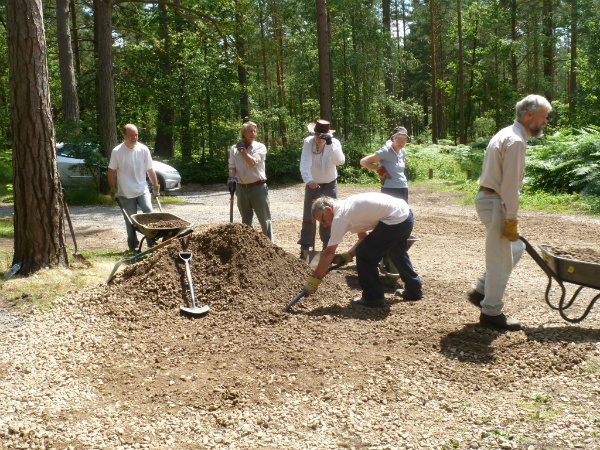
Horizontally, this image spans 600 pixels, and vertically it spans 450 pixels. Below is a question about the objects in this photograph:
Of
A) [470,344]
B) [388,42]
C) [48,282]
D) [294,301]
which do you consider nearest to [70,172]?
[48,282]

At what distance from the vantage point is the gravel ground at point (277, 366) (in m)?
3.26

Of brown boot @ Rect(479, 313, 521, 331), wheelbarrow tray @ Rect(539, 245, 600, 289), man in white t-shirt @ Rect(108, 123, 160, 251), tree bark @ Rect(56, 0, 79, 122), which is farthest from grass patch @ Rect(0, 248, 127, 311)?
tree bark @ Rect(56, 0, 79, 122)

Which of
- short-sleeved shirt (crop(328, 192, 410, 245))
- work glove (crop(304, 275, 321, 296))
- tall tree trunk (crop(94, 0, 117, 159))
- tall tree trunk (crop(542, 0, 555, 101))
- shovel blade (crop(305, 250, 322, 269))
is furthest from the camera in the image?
tall tree trunk (crop(542, 0, 555, 101))

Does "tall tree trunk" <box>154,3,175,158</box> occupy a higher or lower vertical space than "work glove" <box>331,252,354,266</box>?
higher

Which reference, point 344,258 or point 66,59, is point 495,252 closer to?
point 344,258

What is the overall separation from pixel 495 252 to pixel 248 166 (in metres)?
3.69

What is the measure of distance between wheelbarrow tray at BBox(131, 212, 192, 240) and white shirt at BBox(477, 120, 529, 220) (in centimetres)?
386

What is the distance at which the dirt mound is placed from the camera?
211 inches

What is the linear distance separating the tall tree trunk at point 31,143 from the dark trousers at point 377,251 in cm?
371

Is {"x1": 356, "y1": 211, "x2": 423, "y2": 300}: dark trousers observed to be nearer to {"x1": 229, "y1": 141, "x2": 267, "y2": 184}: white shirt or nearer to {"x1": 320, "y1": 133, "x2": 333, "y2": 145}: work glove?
{"x1": 320, "y1": 133, "x2": 333, "y2": 145}: work glove

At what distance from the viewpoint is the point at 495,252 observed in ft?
14.4

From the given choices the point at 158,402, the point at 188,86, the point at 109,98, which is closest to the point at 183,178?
the point at 188,86

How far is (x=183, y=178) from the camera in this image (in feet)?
67.1

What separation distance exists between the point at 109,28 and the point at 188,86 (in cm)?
510
